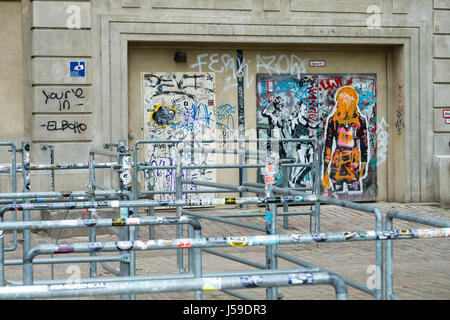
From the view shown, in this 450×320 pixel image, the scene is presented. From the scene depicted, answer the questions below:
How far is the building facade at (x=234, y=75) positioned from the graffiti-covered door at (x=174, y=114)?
0.08 ft

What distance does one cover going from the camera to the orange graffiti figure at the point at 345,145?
45.3ft

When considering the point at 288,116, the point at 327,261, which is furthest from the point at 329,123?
the point at 327,261

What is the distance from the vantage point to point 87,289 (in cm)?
295

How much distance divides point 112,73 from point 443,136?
6.27 meters

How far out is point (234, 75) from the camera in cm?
1330

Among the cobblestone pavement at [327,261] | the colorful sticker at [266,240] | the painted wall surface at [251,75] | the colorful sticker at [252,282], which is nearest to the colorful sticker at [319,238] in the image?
the colorful sticker at [266,240]

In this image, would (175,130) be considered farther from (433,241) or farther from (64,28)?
(433,241)

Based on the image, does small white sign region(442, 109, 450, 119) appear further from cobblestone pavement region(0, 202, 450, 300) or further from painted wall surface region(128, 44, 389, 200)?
cobblestone pavement region(0, 202, 450, 300)

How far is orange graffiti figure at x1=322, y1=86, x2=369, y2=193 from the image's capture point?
13.8 m

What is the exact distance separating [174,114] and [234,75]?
4.30 feet

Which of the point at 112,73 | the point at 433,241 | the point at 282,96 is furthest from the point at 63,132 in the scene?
the point at 433,241

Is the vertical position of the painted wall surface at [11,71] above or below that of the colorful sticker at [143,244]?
above

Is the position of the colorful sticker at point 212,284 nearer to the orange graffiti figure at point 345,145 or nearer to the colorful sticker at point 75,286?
the colorful sticker at point 75,286
